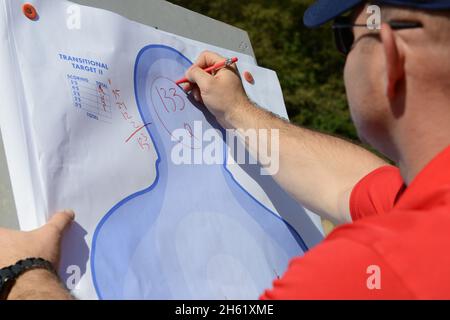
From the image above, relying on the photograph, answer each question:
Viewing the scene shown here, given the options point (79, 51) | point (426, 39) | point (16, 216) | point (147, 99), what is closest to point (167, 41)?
point (147, 99)

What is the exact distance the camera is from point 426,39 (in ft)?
2.71

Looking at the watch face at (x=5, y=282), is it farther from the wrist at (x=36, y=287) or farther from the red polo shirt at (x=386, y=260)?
the red polo shirt at (x=386, y=260)

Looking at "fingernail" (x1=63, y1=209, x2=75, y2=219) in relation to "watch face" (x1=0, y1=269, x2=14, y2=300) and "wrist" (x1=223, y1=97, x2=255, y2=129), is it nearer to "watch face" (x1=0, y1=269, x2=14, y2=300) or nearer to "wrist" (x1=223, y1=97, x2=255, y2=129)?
"watch face" (x1=0, y1=269, x2=14, y2=300)

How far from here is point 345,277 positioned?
2.40ft

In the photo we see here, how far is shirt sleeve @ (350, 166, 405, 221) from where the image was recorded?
3.82 ft

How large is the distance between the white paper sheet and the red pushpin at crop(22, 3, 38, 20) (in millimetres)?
13

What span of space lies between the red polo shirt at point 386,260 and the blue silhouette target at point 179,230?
1.12 ft

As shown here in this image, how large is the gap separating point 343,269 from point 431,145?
233mm

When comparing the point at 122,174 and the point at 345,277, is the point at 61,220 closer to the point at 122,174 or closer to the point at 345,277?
the point at 122,174

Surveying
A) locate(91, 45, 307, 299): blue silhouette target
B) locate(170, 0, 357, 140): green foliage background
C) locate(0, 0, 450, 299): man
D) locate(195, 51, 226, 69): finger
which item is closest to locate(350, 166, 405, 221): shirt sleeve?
locate(0, 0, 450, 299): man

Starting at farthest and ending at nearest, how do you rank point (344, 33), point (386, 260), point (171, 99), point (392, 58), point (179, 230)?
1. point (171, 99)
2. point (179, 230)
3. point (344, 33)
4. point (392, 58)
5. point (386, 260)

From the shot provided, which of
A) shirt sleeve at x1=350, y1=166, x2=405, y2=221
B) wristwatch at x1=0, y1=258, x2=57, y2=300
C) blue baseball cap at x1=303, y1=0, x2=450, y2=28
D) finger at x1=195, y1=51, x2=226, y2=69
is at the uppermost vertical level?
blue baseball cap at x1=303, y1=0, x2=450, y2=28

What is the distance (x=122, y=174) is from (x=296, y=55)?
577cm

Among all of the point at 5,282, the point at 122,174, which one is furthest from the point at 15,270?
the point at 122,174
